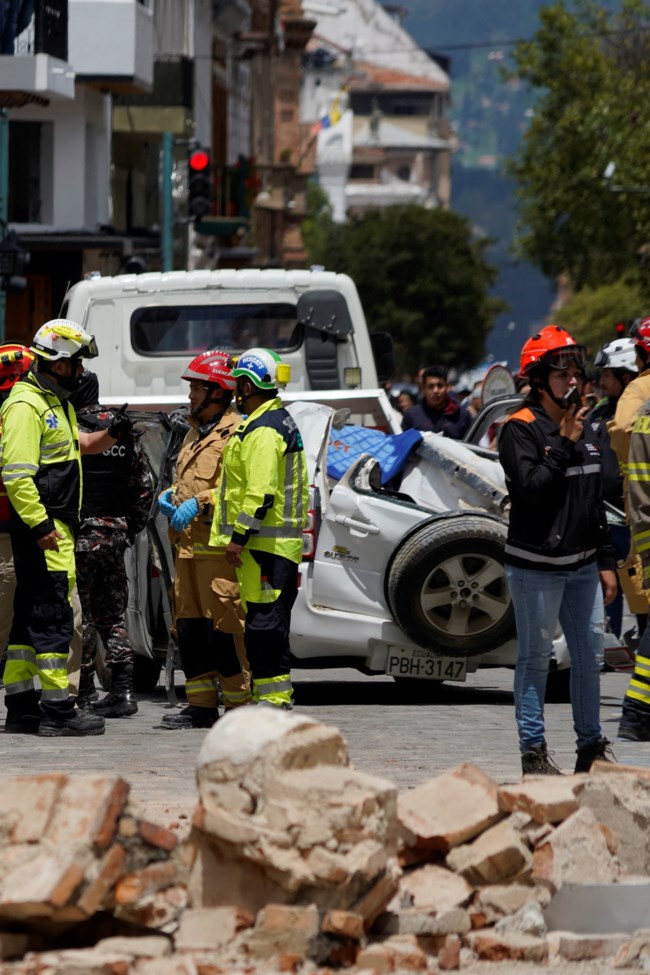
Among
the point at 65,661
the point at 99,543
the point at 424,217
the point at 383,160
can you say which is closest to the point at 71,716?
the point at 65,661

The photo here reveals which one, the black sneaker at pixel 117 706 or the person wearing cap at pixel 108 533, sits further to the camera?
the black sneaker at pixel 117 706

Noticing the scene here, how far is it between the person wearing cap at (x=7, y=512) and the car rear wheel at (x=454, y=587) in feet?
6.50

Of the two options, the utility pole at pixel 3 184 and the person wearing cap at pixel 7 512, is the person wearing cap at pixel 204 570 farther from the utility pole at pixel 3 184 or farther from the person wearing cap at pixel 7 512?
the utility pole at pixel 3 184

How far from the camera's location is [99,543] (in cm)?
1047

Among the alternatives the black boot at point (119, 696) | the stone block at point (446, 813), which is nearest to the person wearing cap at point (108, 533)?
the black boot at point (119, 696)

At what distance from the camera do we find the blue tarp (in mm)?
11453

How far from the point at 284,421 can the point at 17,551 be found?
1.38m

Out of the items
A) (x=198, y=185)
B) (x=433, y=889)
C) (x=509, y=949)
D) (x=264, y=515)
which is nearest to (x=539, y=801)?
(x=433, y=889)

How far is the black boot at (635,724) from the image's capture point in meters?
9.41

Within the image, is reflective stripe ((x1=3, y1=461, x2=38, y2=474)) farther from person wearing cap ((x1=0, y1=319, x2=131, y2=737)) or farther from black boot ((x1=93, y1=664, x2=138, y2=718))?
black boot ((x1=93, y1=664, x2=138, y2=718))

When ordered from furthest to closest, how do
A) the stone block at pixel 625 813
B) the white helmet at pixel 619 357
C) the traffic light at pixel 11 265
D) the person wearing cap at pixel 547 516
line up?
the traffic light at pixel 11 265 < the white helmet at pixel 619 357 < the person wearing cap at pixel 547 516 < the stone block at pixel 625 813

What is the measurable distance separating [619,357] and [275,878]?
6.70 m

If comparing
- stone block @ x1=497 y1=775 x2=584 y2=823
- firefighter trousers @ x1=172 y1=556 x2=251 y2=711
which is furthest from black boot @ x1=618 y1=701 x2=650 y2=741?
stone block @ x1=497 y1=775 x2=584 y2=823

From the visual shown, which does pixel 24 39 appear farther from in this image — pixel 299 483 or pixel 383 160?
pixel 383 160
